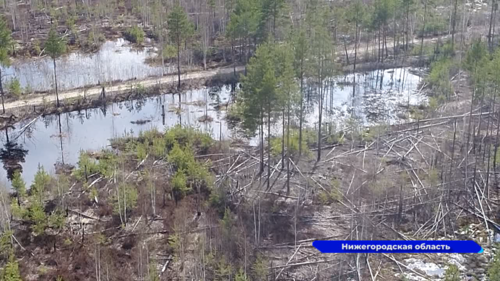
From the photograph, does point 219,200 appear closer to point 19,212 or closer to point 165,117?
point 19,212

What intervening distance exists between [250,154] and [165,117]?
917cm

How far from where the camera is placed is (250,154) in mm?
31266

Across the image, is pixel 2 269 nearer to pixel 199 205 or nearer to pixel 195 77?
pixel 199 205

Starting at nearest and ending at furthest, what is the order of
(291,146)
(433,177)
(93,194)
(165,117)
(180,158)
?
(93,194) < (433,177) < (180,158) < (291,146) < (165,117)

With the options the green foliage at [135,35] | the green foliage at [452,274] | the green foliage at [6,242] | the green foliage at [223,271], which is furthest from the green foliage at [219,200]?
the green foliage at [135,35]

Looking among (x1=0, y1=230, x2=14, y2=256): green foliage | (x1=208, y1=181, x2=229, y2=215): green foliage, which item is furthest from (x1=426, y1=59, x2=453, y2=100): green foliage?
(x1=0, y1=230, x2=14, y2=256): green foliage

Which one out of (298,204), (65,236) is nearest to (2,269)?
(65,236)

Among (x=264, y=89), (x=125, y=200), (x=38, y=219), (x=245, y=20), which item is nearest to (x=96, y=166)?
(x=125, y=200)

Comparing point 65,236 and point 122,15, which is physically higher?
point 122,15

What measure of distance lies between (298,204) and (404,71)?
22514mm

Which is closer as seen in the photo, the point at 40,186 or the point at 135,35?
the point at 40,186

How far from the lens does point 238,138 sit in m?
34.0

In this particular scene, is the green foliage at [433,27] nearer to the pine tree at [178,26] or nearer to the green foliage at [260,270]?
the pine tree at [178,26]

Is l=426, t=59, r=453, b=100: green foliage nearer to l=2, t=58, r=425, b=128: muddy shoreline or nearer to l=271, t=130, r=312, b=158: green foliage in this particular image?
l=2, t=58, r=425, b=128: muddy shoreline
